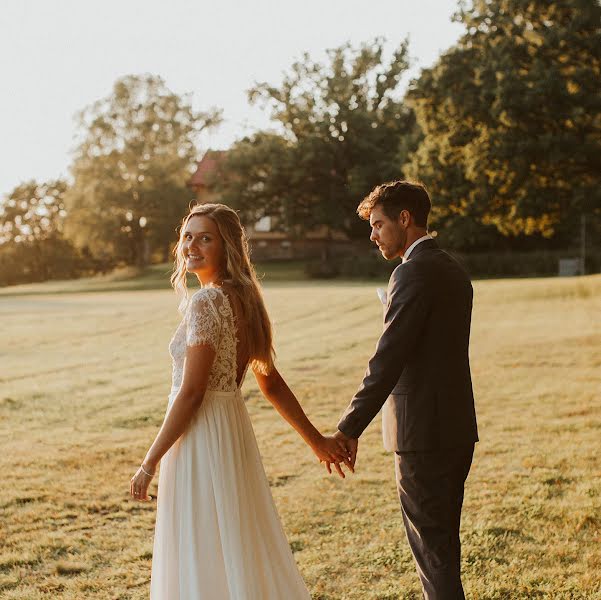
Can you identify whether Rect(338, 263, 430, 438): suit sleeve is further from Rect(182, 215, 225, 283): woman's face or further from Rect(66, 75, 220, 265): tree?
Rect(66, 75, 220, 265): tree

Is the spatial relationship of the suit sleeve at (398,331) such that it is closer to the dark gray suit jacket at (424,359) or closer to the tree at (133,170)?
the dark gray suit jacket at (424,359)

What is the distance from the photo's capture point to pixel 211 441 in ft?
12.1

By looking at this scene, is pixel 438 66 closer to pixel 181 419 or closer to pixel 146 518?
pixel 146 518

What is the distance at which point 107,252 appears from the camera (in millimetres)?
73125

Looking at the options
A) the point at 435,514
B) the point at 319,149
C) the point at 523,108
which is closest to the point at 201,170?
the point at 319,149

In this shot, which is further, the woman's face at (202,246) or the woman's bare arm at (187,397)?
the woman's face at (202,246)

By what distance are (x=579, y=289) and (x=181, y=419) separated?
29.2 m

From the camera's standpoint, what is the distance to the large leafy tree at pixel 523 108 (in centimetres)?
2681

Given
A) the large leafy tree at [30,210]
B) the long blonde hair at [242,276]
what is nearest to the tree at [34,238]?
the large leafy tree at [30,210]

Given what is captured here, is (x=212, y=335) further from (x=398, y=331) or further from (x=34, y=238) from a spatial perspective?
(x=34, y=238)

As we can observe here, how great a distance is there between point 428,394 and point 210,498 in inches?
42.9

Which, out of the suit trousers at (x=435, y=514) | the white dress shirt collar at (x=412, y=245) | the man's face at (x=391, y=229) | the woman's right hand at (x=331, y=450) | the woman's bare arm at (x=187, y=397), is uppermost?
the man's face at (x=391, y=229)

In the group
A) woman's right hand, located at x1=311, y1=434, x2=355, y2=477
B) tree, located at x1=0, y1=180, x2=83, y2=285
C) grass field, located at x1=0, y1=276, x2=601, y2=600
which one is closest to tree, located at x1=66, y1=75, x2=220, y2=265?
tree, located at x1=0, y1=180, x2=83, y2=285

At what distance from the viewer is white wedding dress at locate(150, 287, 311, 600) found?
3.63 m
